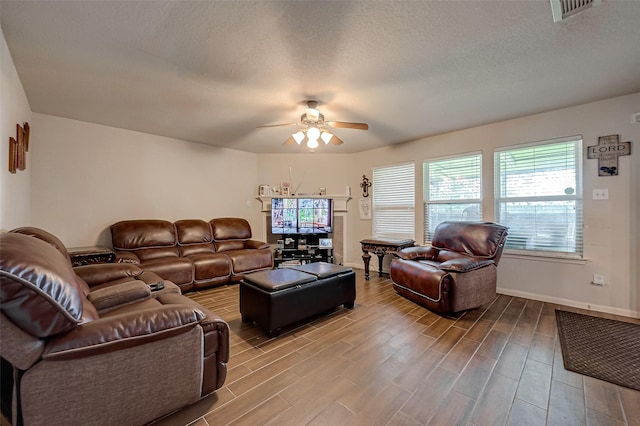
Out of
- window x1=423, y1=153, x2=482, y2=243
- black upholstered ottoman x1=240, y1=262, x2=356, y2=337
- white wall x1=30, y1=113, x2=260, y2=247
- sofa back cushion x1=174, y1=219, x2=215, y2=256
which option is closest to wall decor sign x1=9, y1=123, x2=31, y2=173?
white wall x1=30, y1=113, x2=260, y2=247

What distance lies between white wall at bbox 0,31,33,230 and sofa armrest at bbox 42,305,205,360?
166cm

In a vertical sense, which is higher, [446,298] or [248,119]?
[248,119]

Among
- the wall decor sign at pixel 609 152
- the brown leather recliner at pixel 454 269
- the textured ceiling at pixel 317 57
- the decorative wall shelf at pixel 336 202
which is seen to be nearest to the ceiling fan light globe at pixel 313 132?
the textured ceiling at pixel 317 57

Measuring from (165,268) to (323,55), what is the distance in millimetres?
3221

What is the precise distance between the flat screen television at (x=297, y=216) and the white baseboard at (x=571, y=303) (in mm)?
3078

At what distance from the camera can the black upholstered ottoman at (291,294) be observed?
2436mm

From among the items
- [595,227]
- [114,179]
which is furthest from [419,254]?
[114,179]

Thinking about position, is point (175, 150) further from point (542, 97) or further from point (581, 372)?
point (581, 372)

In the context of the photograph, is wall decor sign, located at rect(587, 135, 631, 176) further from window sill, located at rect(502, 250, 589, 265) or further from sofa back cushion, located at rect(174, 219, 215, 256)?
sofa back cushion, located at rect(174, 219, 215, 256)

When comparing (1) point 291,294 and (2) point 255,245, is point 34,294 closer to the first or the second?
(1) point 291,294

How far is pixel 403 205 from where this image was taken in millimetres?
4855

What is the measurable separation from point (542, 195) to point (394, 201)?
2141 mm

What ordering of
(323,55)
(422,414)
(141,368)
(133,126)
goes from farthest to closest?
(133,126) < (323,55) < (422,414) < (141,368)

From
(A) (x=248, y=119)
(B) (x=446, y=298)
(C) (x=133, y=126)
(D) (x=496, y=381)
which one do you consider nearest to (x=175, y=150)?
(C) (x=133, y=126)
